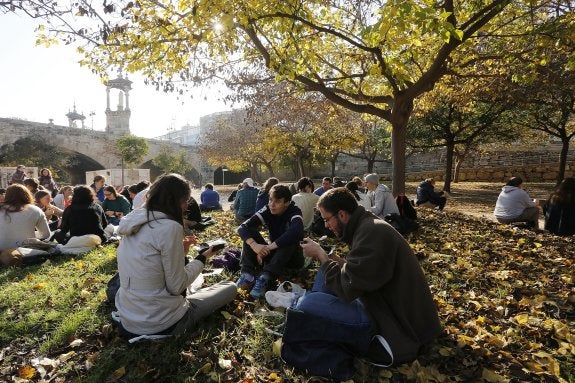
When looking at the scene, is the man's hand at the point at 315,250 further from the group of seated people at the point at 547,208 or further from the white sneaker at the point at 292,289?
the group of seated people at the point at 547,208

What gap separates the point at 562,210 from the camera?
6625mm

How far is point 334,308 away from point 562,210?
20.5 ft

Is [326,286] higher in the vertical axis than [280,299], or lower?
higher

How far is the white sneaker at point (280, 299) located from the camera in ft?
11.9

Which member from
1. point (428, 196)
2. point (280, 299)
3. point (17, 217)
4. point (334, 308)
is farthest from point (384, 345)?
point (428, 196)

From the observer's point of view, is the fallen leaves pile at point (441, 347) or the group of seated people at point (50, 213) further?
the group of seated people at point (50, 213)

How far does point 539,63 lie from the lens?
7.61 meters

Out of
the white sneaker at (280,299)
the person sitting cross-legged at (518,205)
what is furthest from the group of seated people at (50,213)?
the person sitting cross-legged at (518,205)

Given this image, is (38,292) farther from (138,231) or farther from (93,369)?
(138,231)

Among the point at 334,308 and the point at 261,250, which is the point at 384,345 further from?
the point at 261,250

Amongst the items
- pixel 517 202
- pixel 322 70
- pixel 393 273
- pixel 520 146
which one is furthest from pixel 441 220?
pixel 520 146

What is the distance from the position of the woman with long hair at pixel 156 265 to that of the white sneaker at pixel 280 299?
898 millimetres

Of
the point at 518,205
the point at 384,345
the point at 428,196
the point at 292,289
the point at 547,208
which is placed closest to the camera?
the point at 384,345

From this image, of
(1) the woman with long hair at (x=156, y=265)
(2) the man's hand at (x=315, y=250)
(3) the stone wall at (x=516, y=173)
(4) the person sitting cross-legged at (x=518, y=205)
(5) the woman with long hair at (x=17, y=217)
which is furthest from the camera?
(3) the stone wall at (x=516, y=173)
